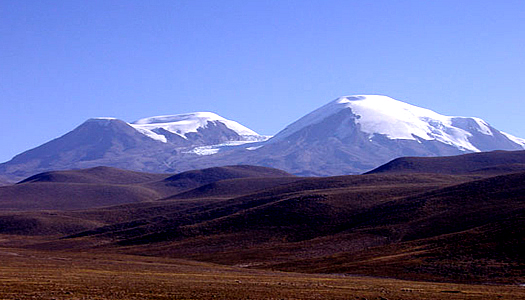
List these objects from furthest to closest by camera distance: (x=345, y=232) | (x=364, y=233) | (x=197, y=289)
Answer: (x=345, y=232) < (x=364, y=233) < (x=197, y=289)

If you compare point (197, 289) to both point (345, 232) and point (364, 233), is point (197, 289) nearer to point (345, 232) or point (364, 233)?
point (364, 233)

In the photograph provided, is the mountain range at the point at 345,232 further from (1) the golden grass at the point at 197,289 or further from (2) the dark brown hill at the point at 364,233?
(1) the golden grass at the point at 197,289

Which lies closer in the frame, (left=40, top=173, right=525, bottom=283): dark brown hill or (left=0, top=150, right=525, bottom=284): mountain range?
(left=40, top=173, right=525, bottom=283): dark brown hill

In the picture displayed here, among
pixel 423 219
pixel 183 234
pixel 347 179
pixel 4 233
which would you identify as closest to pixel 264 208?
pixel 183 234

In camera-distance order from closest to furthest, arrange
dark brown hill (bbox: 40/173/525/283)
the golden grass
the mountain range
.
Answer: the golden grass < dark brown hill (bbox: 40/173/525/283) < the mountain range

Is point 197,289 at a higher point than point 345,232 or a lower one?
higher

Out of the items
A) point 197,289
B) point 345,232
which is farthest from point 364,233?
point 197,289

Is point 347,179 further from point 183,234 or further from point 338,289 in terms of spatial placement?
point 338,289

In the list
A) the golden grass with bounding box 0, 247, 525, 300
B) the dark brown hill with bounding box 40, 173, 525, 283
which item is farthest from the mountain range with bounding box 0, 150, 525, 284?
the golden grass with bounding box 0, 247, 525, 300

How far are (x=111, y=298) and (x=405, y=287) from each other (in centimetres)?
1827

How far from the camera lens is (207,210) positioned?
137375 millimetres

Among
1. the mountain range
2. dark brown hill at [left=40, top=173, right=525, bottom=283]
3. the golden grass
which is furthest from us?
the mountain range

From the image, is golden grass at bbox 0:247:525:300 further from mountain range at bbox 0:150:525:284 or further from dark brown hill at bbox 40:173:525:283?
dark brown hill at bbox 40:173:525:283

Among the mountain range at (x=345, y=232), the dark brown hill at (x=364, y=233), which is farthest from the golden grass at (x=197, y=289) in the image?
the dark brown hill at (x=364, y=233)
